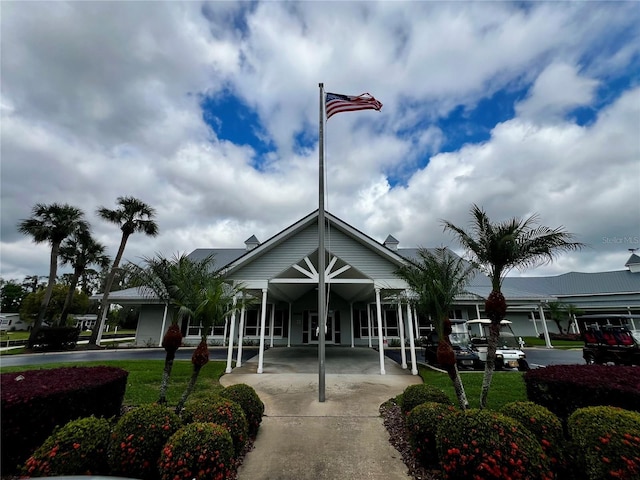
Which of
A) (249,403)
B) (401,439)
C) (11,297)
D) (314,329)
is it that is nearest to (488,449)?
(401,439)

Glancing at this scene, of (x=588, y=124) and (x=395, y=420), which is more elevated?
(x=588, y=124)

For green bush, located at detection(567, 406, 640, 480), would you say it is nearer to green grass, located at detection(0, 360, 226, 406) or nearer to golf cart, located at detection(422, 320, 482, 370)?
green grass, located at detection(0, 360, 226, 406)

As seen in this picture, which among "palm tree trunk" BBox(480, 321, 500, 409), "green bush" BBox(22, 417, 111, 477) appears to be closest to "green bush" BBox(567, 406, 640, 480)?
"palm tree trunk" BBox(480, 321, 500, 409)

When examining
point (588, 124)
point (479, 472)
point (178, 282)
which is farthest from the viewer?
point (588, 124)

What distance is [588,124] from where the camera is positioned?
987cm

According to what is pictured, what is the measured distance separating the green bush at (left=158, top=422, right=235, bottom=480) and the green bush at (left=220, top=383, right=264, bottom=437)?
132cm

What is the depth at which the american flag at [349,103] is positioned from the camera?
27.3 feet

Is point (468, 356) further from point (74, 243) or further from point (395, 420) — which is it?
point (74, 243)

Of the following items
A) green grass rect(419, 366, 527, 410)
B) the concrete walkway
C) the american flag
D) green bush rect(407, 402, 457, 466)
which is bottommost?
the concrete walkway

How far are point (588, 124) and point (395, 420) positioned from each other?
12030 mm

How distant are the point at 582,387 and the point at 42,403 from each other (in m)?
7.75

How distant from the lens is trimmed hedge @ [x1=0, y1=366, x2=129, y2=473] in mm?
3396

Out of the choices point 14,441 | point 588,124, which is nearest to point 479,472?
point 14,441

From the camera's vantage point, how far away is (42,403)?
3648 millimetres
